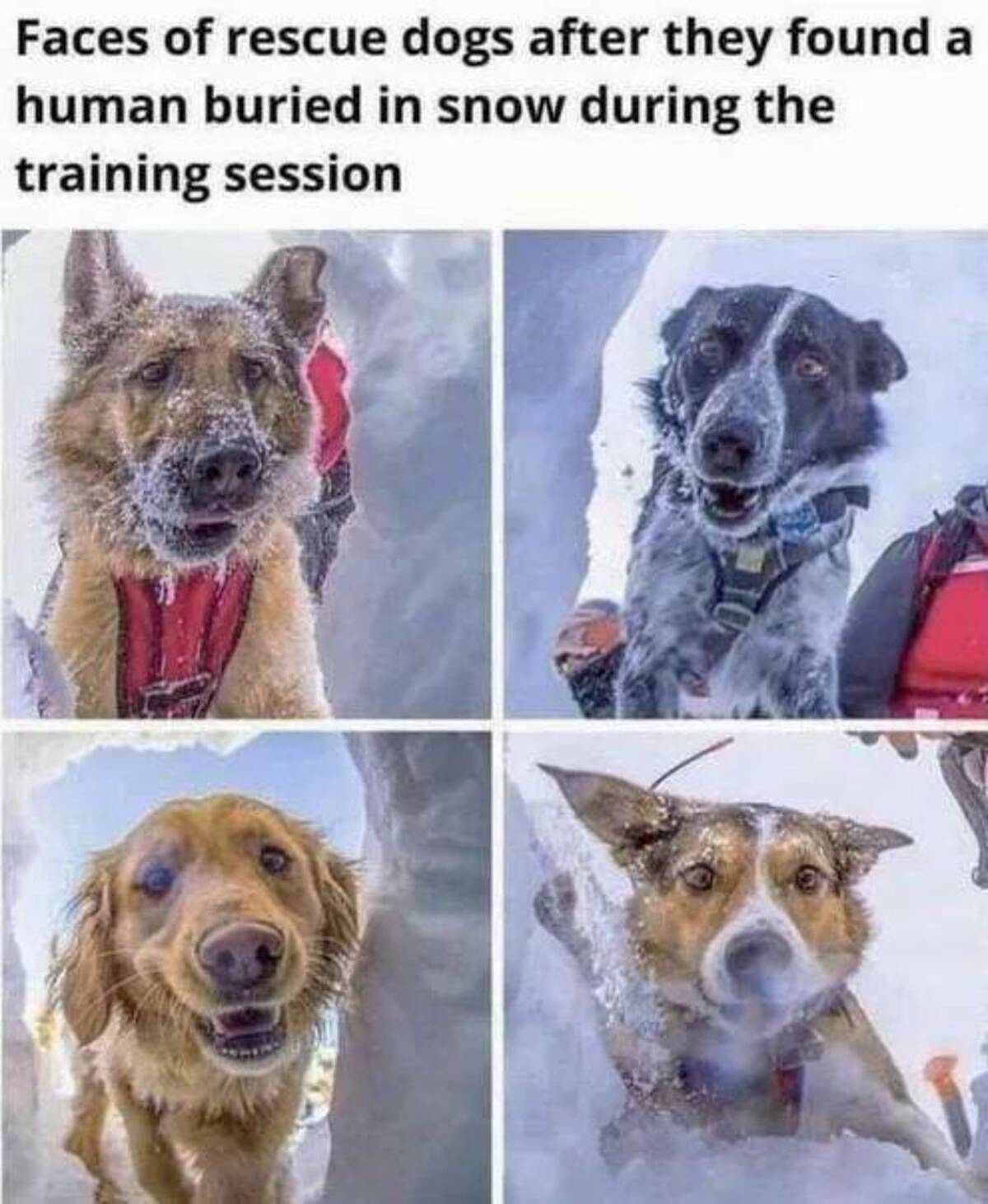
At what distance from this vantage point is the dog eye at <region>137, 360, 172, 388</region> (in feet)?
5.82

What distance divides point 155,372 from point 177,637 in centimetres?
13

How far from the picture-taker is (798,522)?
1.78 m

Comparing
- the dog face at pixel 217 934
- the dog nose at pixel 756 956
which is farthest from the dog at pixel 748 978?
the dog face at pixel 217 934

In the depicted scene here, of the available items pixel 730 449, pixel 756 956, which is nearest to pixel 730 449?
pixel 730 449

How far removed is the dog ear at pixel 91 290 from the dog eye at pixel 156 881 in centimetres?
26

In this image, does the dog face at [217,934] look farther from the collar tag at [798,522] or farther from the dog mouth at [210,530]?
the collar tag at [798,522]

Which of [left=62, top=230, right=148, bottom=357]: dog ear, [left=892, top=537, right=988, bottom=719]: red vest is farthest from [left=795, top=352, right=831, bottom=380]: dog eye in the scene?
[left=62, top=230, right=148, bottom=357]: dog ear

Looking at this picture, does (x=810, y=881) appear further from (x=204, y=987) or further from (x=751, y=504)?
(x=204, y=987)

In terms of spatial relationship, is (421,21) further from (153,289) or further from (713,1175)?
(713,1175)

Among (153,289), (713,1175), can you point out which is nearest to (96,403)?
(153,289)

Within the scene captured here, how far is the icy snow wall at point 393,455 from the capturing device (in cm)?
178

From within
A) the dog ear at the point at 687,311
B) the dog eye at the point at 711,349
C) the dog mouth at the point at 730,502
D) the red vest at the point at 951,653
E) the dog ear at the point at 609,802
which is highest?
the dog ear at the point at 687,311

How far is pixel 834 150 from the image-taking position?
179 cm

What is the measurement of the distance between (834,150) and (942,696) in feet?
0.92
